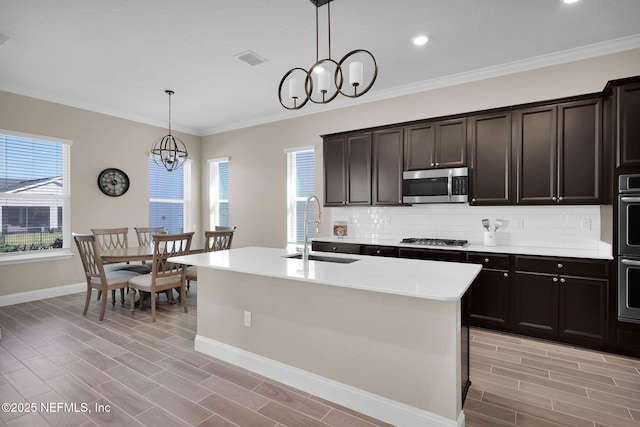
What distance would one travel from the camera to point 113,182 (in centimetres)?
549

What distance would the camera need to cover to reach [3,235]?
444 centimetres

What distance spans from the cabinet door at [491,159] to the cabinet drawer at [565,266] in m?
0.67

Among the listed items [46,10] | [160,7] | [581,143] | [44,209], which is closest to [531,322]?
[581,143]

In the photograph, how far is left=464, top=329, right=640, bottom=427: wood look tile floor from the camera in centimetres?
205

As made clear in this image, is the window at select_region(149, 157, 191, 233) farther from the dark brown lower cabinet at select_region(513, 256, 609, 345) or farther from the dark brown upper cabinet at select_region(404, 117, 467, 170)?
the dark brown lower cabinet at select_region(513, 256, 609, 345)

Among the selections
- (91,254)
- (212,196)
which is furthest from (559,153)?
(212,196)

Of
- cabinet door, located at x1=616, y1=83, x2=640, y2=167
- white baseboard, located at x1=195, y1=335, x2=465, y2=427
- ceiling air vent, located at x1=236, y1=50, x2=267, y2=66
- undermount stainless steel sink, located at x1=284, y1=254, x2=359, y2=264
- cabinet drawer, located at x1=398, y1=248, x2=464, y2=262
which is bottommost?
white baseboard, located at x1=195, y1=335, x2=465, y2=427

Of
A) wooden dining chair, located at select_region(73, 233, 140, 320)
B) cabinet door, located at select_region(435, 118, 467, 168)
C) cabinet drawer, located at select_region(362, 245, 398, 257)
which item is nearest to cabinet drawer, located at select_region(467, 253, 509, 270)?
cabinet drawer, located at select_region(362, 245, 398, 257)

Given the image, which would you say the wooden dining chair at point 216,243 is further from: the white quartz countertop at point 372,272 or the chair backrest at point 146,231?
the white quartz countertop at point 372,272

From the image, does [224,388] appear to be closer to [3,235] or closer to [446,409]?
[446,409]

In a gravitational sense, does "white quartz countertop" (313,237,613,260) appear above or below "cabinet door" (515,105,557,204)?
below

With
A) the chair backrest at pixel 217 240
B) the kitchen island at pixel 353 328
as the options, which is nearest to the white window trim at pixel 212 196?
the chair backrest at pixel 217 240

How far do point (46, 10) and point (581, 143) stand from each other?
195 inches

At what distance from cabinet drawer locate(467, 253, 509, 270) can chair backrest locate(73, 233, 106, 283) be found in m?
4.15
